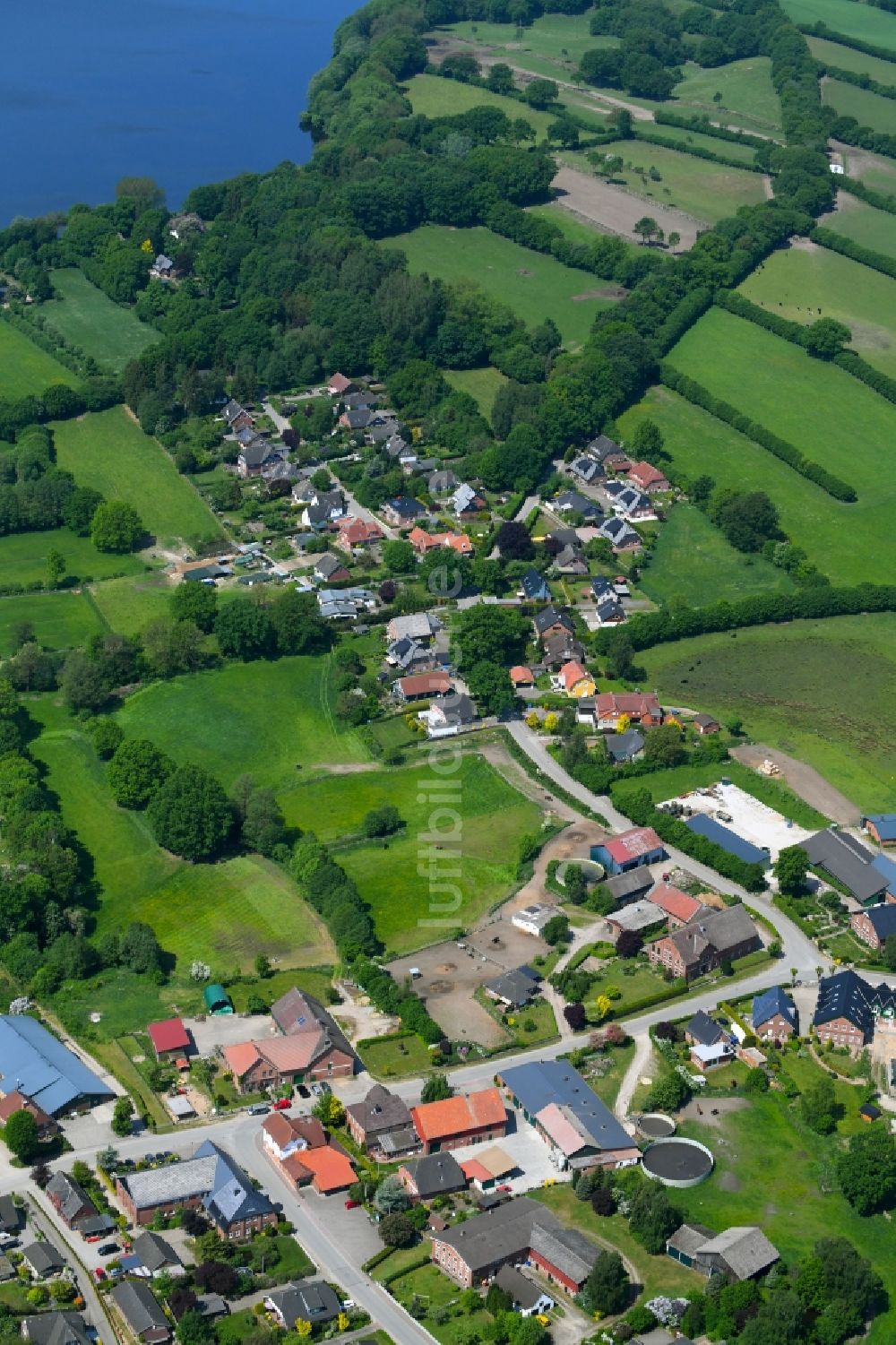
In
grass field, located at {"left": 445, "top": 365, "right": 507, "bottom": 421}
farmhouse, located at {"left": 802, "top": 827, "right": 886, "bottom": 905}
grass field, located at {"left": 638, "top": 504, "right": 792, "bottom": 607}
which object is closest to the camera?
farmhouse, located at {"left": 802, "top": 827, "right": 886, "bottom": 905}

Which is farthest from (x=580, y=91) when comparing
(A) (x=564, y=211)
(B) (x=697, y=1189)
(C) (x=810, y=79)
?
(B) (x=697, y=1189)

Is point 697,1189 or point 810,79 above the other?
point 810,79

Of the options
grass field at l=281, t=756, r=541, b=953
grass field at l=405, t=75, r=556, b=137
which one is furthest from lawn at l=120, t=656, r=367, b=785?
grass field at l=405, t=75, r=556, b=137

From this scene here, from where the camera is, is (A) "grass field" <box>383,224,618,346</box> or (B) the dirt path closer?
(B) the dirt path

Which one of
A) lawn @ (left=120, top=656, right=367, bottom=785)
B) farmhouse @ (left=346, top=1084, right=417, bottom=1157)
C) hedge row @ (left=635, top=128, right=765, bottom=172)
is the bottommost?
lawn @ (left=120, top=656, right=367, bottom=785)

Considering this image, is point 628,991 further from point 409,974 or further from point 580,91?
point 580,91

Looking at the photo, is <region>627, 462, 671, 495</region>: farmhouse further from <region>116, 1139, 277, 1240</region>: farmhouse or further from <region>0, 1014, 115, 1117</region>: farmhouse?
<region>116, 1139, 277, 1240</region>: farmhouse
